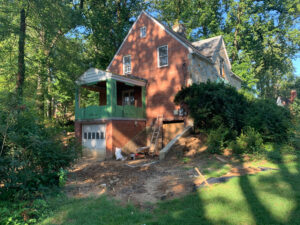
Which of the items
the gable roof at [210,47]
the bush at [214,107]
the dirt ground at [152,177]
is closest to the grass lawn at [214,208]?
the dirt ground at [152,177]

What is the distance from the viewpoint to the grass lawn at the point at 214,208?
4332mm

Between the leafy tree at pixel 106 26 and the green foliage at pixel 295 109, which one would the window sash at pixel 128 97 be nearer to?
the leafy tree at pixel 106 26

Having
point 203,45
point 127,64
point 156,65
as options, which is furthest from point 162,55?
point 203,45

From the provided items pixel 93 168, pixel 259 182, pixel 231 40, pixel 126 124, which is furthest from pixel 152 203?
pixel 231 40

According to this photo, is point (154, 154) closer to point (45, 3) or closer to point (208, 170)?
point (208, 170)

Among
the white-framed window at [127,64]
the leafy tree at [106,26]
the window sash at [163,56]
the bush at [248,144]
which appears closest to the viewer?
the bush at [248,144]

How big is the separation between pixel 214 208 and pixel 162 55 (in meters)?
14.1

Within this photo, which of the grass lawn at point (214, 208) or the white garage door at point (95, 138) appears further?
the white garage door at point (95, 138)

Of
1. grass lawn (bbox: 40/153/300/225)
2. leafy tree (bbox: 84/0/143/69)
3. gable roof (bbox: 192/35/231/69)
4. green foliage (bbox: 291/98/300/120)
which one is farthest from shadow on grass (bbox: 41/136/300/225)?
leafy tree (bbox: 84/0/143/69)

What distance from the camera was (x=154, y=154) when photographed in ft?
46.1

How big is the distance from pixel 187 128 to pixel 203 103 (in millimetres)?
2167

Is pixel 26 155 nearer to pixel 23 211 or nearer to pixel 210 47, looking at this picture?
pixel 23 211

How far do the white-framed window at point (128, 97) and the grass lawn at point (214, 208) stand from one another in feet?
41.6

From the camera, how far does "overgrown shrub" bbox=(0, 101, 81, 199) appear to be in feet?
19.4
